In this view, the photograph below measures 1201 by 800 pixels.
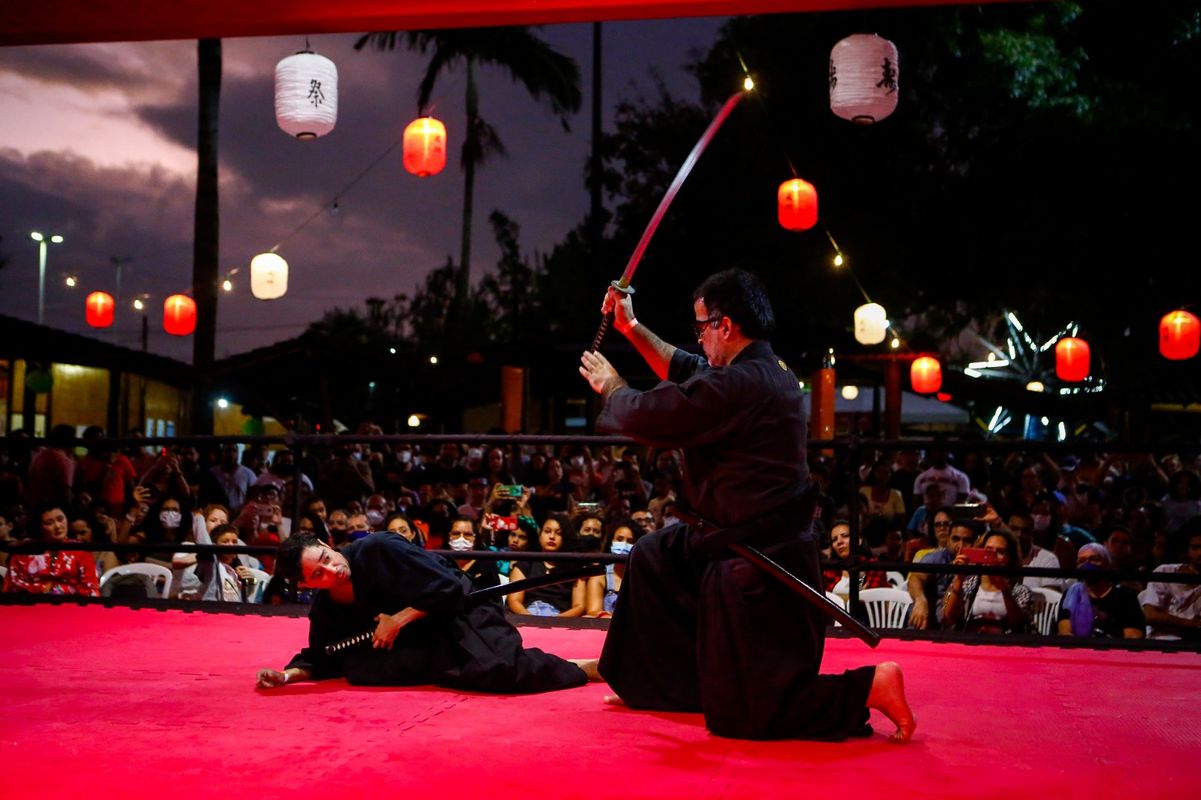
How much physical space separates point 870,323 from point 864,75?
7638 mm

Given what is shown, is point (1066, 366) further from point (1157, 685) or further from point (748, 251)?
point (1157, 685)

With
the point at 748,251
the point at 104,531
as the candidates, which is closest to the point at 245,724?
the point at 104,531

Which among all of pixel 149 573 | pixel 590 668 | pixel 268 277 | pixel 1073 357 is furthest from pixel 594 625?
pixel 1073 357

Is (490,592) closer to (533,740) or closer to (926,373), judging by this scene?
(533,740)

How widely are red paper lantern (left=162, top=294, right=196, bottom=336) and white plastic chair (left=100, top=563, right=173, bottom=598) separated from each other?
7097mm

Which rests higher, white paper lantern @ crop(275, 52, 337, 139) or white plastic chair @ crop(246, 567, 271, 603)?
white paper lantern @ crop(275, 52, 337, 139)

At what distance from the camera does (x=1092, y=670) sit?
4758 mm

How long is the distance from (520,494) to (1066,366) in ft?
32.5

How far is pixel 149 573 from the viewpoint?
7.40 m

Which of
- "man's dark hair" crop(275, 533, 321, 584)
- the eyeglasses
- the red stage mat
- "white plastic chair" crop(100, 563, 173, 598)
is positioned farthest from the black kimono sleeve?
"white plastic chair" crop(100, 563, 173, 598)

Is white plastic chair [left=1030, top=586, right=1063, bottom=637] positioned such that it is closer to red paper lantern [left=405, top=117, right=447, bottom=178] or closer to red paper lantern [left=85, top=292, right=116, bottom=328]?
red paper lantern [left=405, top=117, right=447, bottom=178]

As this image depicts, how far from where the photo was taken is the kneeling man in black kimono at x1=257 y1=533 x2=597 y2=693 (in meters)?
4.16

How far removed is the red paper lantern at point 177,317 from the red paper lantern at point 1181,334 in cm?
1146

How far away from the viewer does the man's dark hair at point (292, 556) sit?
4.12 metres
